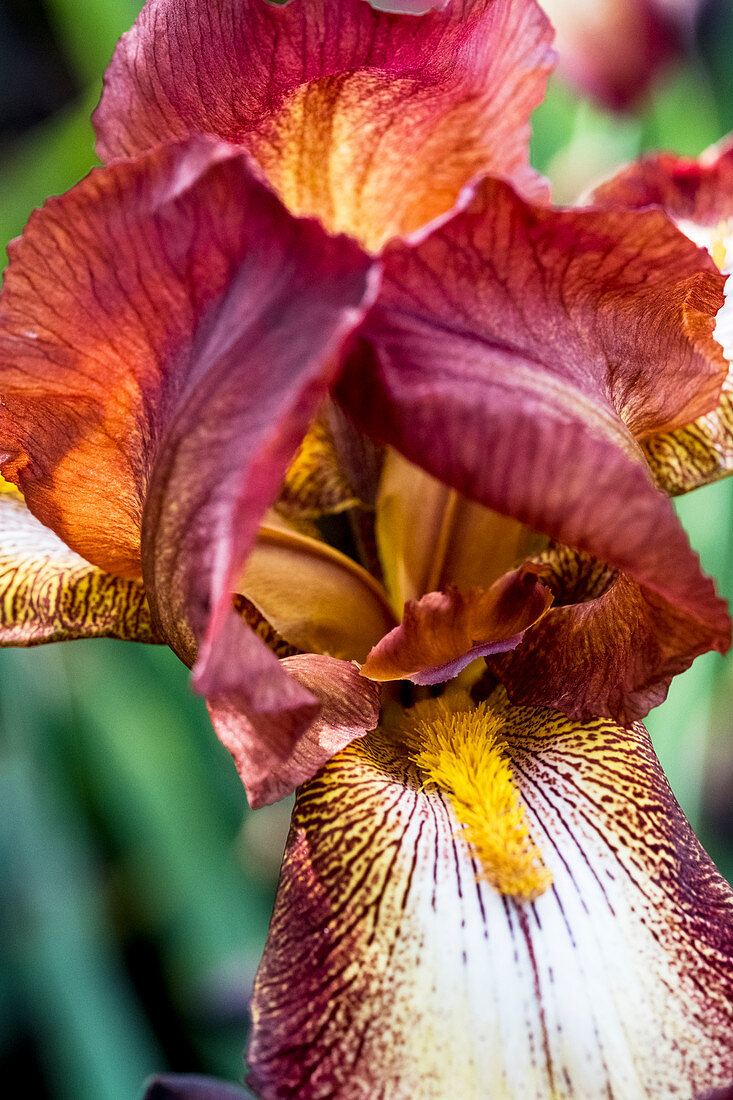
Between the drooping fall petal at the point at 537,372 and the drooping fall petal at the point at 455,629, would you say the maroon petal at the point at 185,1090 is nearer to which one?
the drooping fall petal at the point at 455,629

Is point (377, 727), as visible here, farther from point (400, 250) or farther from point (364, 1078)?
point (400, 250)

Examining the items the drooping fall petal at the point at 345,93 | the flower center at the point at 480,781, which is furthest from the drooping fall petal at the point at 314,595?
the drooping fall petal at the point at 345,93

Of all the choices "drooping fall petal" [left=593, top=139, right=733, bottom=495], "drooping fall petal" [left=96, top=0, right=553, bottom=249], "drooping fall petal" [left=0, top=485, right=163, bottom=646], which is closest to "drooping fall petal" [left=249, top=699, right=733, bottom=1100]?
"drooping fall petal" [left=0, top=485, right=163, bottom=646]

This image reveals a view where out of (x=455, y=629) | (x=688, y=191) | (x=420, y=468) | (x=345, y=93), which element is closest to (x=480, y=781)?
(x=455, y=629)

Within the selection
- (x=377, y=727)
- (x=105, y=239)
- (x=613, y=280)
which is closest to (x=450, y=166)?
(x=613, y=280)

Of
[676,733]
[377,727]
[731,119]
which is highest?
[731,119]
